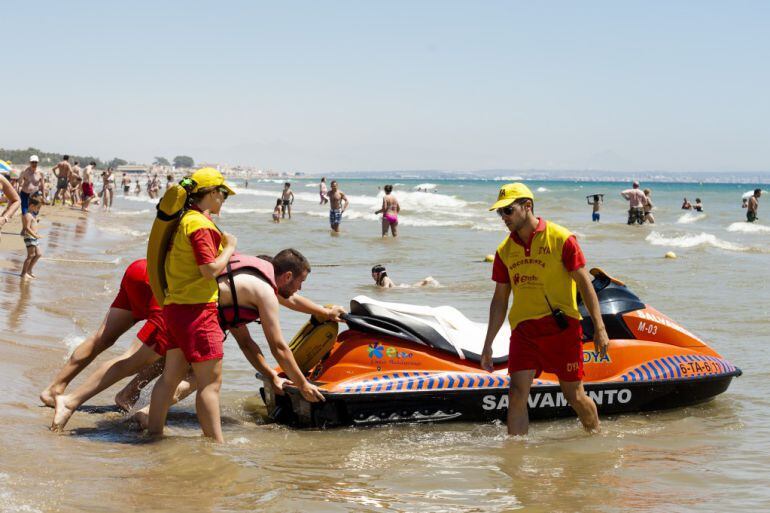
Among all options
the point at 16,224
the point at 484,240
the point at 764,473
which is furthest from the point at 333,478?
the point at 484,240

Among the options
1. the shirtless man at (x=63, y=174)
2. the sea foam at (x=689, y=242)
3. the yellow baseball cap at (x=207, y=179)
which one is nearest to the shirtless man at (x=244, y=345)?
the yellow baseball cap at (x=207, y=179)

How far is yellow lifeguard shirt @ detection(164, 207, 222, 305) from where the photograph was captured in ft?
17.5

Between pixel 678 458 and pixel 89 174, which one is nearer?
pixel 678 458

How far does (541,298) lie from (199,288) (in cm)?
209

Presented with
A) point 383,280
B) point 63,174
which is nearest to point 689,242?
point 383,280

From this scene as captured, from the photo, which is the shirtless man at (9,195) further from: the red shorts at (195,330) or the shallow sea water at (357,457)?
the red shorts at (195,330)

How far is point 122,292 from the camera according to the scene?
6.43 metres

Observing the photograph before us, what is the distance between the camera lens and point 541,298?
227 inches

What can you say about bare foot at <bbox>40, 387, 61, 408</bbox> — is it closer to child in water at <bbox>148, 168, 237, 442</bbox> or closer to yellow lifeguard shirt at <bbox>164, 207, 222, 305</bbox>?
child in water at <bbox>148, 168, 237, 442</bbox>

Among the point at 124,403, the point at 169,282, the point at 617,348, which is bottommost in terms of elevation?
the point at 124,403

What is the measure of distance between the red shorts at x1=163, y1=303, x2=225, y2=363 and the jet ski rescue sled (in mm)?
1132

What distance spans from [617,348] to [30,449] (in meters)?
4.19

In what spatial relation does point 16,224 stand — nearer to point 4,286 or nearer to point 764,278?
point 4,286

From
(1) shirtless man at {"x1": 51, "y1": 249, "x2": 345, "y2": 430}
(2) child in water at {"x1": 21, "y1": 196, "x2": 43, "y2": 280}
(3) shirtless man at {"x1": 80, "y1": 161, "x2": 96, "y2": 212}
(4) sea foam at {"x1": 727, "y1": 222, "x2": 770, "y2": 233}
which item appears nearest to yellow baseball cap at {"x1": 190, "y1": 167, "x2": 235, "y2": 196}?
(1) shirtless man at {"x1": 51, "y1": 249, "x2": 345, "y2": 430}
